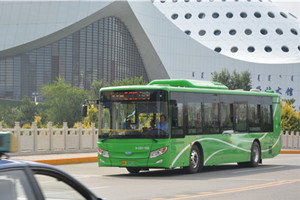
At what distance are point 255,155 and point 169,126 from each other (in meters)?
5.90

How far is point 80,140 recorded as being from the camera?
29.4 meters

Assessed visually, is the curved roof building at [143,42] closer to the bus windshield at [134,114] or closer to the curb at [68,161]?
the curb at [68,161]

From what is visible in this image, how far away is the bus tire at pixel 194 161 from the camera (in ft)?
58.7

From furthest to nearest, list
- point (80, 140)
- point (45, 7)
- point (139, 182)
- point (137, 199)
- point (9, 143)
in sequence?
point (45, 7) < point (80, 140) < point (139, 182) < point (137, 199) < point (9, 143)

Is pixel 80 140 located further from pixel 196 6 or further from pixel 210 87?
pixel 196 6

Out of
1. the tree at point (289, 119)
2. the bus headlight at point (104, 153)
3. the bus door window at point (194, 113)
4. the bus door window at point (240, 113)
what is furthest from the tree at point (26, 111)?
the bus headlight at point (104, 153)

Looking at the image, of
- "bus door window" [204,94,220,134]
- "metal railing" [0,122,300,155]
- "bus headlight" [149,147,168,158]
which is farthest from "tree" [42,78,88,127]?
"bus headlight" [149,147,168,158]

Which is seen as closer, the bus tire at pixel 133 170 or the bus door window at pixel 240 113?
the bus tire at pixel 133 170

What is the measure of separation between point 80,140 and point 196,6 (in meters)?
67.2

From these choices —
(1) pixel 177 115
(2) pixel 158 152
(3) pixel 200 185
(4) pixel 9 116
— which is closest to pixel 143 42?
(4) pixel 9 116

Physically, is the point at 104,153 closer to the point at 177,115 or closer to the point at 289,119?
the point at 177,115

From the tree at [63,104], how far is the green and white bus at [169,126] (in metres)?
37.7

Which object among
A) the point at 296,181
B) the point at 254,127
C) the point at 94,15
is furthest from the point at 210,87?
the point at 94,15

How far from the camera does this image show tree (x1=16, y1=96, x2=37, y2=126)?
2425 inches
